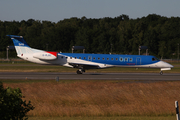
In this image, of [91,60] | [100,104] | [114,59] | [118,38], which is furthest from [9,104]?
[118,38]

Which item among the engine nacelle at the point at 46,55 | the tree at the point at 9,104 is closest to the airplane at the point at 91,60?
the engine nacelle at the point at 46,55

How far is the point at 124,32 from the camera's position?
376ft

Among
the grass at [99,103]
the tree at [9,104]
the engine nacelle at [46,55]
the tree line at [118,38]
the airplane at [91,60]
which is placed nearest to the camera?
the tree at [9,104]

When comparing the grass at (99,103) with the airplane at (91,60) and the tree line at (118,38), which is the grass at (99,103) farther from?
the tree line at (118,38)

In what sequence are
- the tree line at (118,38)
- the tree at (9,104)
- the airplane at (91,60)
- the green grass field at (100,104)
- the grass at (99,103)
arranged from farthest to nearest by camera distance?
the tree line at (118,38), the airplane at (91,60), the grass at (99,103), the green grass field at (100,104), the tree at (9,104)

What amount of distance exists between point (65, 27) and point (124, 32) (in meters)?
28.7

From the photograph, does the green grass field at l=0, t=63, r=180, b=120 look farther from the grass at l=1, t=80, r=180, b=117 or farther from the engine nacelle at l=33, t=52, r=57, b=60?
the engine nacelle at l=33, t=52, r=57, b=60


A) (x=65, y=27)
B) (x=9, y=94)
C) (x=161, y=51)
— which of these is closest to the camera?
(x=9, y=94)

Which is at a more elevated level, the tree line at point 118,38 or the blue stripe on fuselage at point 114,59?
the tree line at point 118,38

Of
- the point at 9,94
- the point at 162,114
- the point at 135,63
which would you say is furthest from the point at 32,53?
the point at 9,94

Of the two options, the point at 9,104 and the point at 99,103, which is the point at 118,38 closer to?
the point at 99,103

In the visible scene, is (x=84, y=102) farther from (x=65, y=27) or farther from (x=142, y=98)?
(x=65, y=27)

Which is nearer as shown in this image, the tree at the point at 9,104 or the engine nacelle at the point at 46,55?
the tree at the point at 9,104

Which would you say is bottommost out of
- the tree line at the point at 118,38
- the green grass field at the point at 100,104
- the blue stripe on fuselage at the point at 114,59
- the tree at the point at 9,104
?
the green grass field at the point at 100,104
